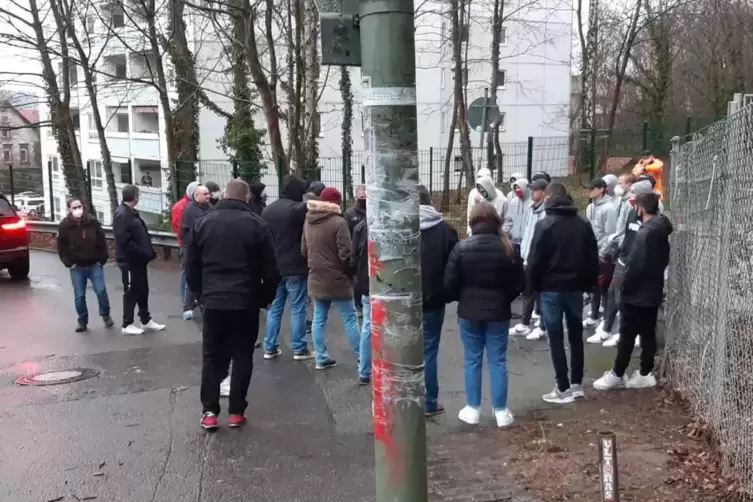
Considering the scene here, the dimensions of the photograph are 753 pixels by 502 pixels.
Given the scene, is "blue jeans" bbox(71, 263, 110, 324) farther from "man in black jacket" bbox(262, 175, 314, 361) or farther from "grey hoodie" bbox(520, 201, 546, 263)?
"grey hoodie" bbox(520, 201, 546, 263)

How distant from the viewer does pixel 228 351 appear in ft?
20.3

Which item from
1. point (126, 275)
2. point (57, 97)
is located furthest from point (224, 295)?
point (57, 97)

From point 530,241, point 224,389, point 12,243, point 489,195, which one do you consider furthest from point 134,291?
point 12,243

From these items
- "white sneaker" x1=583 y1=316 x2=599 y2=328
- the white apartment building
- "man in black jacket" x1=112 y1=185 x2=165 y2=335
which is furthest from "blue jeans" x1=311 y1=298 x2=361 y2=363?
the white apartment building

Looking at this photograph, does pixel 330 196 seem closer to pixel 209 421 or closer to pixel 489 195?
pixel 489 195

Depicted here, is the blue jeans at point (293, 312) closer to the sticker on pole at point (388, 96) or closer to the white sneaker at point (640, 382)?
the white sneaker at point (640, 382)

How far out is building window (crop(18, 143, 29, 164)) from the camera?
83.2 metres

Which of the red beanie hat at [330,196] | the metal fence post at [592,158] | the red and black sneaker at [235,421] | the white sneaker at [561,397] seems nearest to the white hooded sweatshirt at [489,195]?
the red beanie hat at [330,196]

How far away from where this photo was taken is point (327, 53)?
331cm

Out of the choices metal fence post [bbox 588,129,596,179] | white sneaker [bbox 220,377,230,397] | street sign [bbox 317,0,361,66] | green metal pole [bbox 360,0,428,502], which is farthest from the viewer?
metal fence post [bbox 588,129,596,179]

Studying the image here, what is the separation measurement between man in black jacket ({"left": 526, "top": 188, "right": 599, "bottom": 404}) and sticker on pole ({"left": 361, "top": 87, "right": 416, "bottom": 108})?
3560mm

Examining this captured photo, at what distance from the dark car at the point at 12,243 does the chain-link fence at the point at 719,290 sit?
1134 cm

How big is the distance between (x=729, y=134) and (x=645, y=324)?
6.63ft

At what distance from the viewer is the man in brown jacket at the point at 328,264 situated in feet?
24.3
